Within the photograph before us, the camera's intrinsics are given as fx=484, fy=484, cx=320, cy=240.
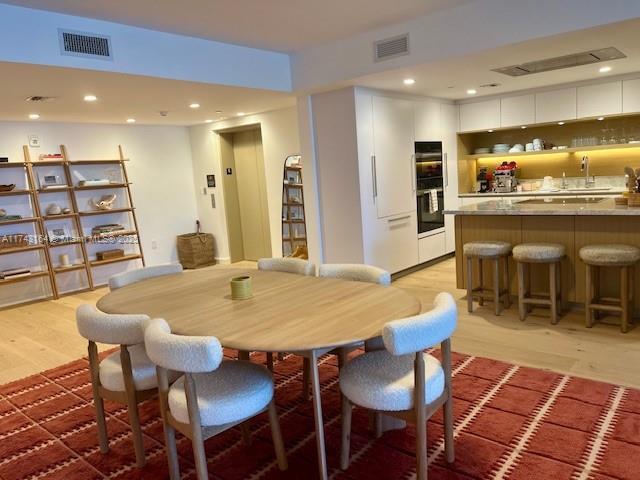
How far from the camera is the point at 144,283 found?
10.2ft

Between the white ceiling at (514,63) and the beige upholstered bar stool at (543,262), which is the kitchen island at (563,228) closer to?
the beige upholstered bar stool at (543,262)

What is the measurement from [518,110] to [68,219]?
20.1 feet

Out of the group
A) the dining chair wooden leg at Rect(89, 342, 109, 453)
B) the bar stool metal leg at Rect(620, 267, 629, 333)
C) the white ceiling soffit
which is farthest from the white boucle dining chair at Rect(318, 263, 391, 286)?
the white ceiling soffit

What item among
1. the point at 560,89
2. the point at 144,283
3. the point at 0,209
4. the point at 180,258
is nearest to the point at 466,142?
the point at 560,89

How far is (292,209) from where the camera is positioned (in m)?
6.58

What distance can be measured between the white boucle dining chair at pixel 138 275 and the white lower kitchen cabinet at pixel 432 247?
3.61 meters

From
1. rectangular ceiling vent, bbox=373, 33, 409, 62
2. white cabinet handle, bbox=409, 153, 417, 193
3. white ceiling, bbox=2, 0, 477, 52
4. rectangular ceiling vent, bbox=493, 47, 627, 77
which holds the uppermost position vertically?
white ceiling, bbox=2, 0, 477, 52

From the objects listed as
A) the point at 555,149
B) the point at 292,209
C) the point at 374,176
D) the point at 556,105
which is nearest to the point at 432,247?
the point at 374,176

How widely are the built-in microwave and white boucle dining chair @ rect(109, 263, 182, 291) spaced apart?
360cm

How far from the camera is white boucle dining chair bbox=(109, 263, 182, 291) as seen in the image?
3.11m

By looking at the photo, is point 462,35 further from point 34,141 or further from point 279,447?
point 34,141

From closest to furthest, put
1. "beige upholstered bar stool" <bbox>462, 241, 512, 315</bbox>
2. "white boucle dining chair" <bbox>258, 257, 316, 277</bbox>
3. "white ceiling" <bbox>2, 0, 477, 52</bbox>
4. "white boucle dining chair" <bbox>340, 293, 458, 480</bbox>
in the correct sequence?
"white boucle dining chair" <bbox>340, 293, 458, 480</bbox>
"white boucle dining chair" <bbox>258, 257, 316, 277</bbox>
"white ceiling" <bbox>2, 0, 477, 52</bbox>
"beige upholstered bar stool" <bbox>462, 241, 512, 315</bbox>

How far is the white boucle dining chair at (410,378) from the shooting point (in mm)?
1798

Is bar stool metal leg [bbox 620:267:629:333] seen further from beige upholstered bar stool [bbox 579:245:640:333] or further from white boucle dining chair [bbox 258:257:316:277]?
white boucle dining chair [bbox 258:257:316:277]
